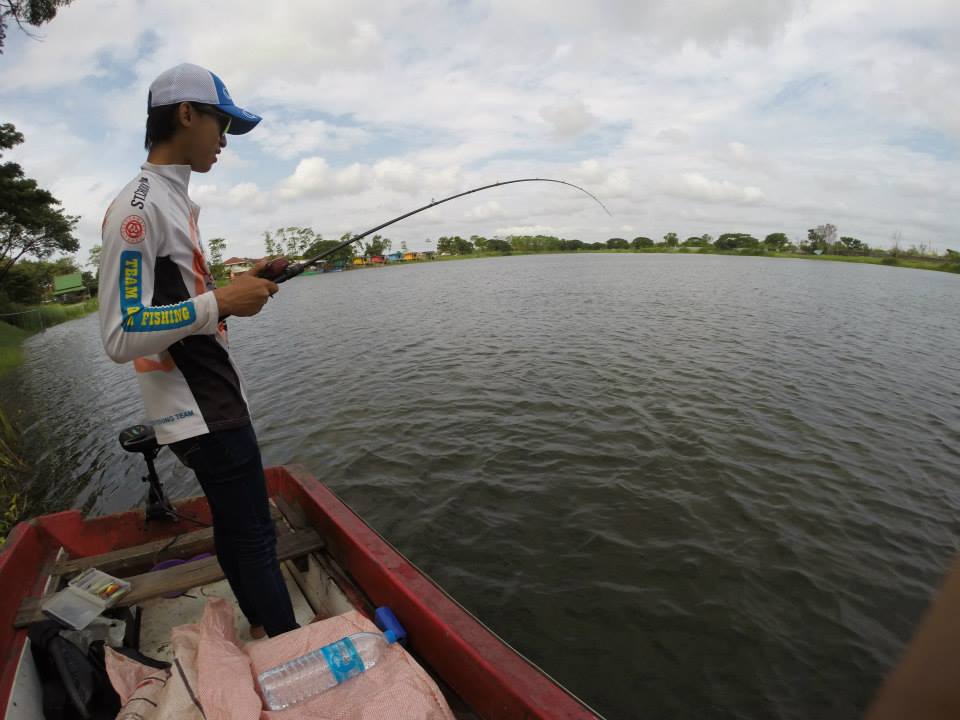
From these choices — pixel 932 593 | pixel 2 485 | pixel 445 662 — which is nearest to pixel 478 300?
pixel 2 485

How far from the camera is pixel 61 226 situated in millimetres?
32719

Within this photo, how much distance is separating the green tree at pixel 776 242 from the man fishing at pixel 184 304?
544 ft

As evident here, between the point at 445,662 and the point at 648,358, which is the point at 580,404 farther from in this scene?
the point at 445,662

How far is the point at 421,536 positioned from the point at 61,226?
39.5m

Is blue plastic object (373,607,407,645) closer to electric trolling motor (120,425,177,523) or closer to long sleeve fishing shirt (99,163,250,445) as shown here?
long sleeve fishing shirt (99,163,250,445)

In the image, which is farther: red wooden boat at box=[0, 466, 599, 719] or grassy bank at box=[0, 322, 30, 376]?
grassy bank at box=[0, 322, 30, 376]

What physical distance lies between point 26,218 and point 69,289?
57.6 meters

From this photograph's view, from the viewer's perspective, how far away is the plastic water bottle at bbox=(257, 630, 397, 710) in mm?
2469

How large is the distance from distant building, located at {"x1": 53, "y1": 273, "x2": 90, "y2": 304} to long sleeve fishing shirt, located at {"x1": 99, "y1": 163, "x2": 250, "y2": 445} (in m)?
88.2

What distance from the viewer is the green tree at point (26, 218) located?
2144cm

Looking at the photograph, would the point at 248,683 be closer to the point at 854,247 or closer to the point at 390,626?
the point at 390,626

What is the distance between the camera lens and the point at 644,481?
7.52m

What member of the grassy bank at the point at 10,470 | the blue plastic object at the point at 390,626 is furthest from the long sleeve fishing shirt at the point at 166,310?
the grassy bank at the point at 10,470

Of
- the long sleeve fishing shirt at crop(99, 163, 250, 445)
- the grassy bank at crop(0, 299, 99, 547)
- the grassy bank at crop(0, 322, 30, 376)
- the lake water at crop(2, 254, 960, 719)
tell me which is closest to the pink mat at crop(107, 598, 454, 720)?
the long sleeve fishing shirt at crop(99, 163, 250, 445)
